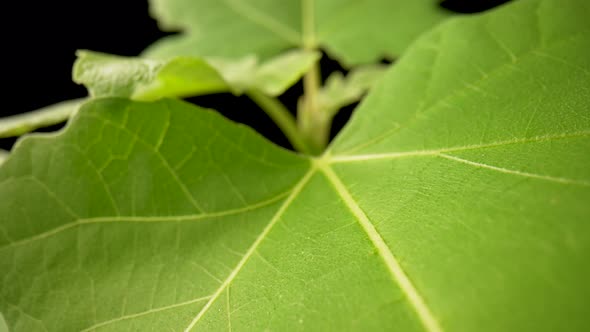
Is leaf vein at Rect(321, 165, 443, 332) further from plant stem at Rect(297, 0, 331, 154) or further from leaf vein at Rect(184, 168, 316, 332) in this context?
plant stem at Rect(297, 0, 331, 154)

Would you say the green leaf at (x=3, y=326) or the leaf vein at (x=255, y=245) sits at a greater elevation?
the green leaf at (x=3, y=326)

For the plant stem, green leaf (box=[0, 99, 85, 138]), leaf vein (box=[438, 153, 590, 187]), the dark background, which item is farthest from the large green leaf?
the dark background

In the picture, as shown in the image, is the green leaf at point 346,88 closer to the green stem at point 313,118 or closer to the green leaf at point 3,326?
the green stem at point 313,118

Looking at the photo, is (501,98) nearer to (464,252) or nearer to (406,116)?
(406,116)

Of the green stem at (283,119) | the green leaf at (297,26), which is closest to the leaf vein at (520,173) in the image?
the green stem at (283,119)

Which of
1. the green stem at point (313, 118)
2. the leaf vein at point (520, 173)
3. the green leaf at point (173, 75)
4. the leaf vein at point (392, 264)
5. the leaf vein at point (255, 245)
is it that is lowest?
the green stem at point (313, 118)

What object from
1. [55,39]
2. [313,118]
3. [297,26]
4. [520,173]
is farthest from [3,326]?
[55,39]
